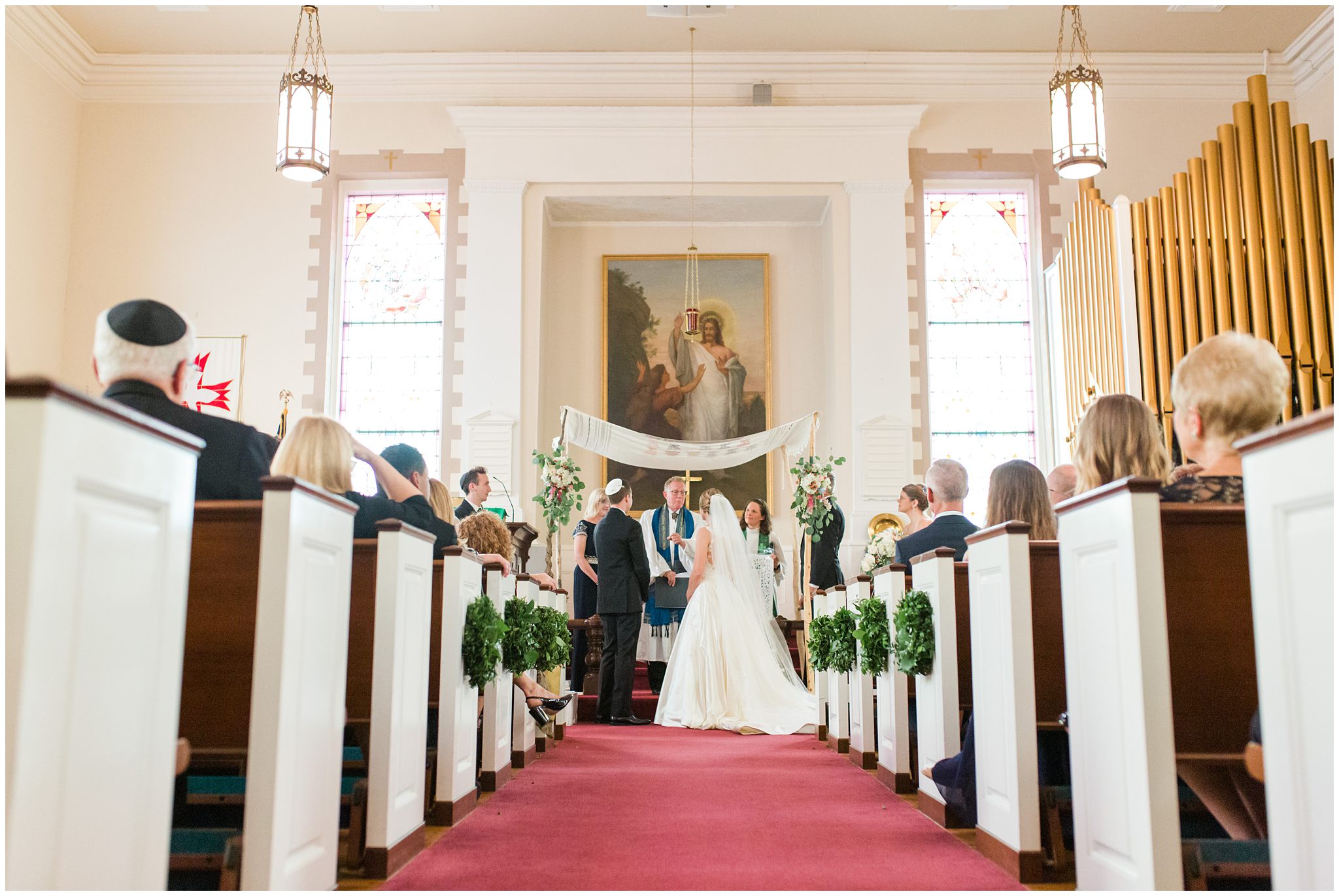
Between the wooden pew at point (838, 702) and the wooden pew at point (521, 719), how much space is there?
1.61 metres

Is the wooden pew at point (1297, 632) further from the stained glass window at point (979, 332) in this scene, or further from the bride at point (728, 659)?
the stained glass window at point (979, 332)

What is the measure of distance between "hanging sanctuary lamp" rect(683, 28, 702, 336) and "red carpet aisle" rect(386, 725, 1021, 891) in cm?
500

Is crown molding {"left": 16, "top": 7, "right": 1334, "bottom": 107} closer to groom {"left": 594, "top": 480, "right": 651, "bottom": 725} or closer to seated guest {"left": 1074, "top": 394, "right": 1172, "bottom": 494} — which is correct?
groom {"left": 594, "top": 480, "right": 651, "bottom": 725}

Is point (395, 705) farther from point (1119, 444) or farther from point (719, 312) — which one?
point (719, 312)

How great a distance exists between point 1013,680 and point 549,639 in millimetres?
2588

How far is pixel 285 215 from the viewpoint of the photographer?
1054 centimetres

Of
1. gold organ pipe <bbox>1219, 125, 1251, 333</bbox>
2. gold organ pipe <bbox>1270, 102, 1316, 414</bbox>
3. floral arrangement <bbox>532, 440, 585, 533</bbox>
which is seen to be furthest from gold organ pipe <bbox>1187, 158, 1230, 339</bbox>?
floral arrangement <bbox>532, 440, 585, 533</bbox>

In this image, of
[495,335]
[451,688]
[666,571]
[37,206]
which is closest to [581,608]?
[666,571]

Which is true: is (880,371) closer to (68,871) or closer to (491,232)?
(491,232)

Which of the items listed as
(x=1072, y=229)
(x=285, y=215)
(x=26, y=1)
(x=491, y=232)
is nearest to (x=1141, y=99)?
(x=1072, y=229)

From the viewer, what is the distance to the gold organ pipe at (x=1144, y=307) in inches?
322

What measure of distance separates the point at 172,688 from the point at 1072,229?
354 inches

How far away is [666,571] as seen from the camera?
335 inches

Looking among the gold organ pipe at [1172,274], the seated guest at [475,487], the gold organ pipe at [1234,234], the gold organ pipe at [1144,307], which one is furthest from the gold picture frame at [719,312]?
the gold organ pipe at [1234,234]
